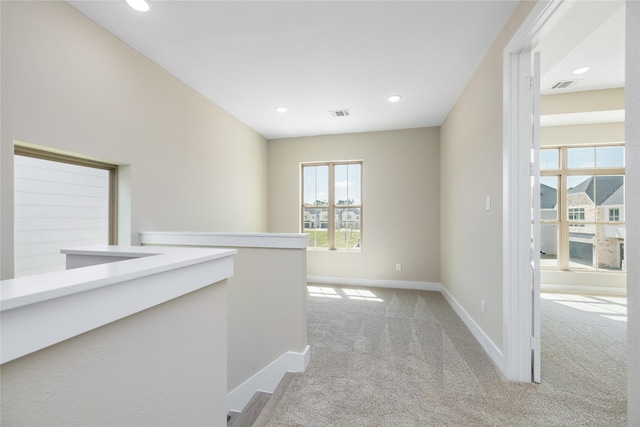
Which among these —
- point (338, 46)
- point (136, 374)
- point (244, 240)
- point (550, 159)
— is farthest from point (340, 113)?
point (136, 374)

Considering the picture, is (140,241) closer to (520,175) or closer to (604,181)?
(520,175)

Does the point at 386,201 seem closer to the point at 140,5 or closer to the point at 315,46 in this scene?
the point at 315,46

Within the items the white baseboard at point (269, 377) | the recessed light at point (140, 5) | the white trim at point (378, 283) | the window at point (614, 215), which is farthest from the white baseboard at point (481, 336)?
the recessed light at point (140, 5)

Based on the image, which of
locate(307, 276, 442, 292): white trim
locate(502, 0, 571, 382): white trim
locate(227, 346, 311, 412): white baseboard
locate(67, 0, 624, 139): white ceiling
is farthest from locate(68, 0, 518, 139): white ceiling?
locate(307, 276, 442, 292): white trim

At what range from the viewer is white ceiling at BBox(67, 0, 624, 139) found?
192 centimetres

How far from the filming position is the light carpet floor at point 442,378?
63.1 inches

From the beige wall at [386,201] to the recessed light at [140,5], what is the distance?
10.3 ft

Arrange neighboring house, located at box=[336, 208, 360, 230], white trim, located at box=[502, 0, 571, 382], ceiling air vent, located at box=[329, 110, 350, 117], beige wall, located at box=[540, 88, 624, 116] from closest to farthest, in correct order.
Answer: white trim, located at box=[502, 0, 571, 382] → beige wall, located at box=[540, 88, 624, 116] → ceiling air vent, located at box=[329, 110, 350, 117] → neighboring house, located at box=[336, 208, 360, 230]

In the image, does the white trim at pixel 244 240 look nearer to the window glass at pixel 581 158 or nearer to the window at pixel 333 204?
the window at pixel 333 204

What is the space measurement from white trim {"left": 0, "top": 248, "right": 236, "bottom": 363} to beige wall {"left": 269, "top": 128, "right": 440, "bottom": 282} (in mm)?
3980

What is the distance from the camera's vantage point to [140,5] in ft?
6.12

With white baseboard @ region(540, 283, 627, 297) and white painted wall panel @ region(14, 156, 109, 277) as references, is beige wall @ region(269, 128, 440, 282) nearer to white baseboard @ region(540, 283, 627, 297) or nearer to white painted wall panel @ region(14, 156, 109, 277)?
white baseboard @ region(540, 283, 627, 297)

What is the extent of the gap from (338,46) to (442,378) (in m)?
→ 2.71

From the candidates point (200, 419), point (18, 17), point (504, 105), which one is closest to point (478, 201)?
point (504, 105)
